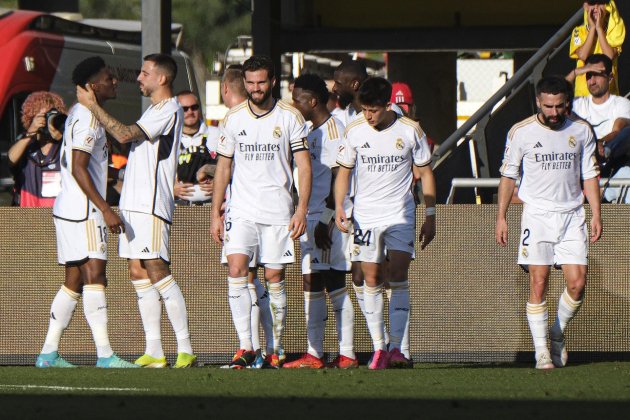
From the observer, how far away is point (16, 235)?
1258 centimetres

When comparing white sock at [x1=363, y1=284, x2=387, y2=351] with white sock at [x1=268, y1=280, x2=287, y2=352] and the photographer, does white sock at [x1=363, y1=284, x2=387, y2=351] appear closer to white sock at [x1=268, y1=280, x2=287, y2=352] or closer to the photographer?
white sock at [x1=268, y1=280, x2=287, y2=352]

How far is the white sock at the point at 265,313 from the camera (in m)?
A: 11.2

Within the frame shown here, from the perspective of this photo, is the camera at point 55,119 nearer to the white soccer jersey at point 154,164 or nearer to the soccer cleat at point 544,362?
the white soccer jersey at point 154,164

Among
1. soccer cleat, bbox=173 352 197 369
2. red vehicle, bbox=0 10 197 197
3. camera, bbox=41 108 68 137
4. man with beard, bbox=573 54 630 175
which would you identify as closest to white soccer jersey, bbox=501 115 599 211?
man with beard, bbox=573 54 630 175

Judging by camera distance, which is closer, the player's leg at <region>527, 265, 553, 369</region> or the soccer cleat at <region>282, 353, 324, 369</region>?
the player's leg at <region>527, 265, 553, 369</region>

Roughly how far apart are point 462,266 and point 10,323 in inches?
150

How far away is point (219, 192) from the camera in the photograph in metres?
10.8

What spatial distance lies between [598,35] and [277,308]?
5254mm

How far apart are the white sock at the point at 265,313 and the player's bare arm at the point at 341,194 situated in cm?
88

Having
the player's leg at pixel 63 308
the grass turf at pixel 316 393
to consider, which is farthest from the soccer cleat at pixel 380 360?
the player's leg at pixel 63 308

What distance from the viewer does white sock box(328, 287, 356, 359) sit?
11.5 meters

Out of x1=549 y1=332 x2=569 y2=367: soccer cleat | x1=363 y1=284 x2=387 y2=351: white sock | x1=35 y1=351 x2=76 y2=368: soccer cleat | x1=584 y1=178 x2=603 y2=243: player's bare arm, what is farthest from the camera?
x1=35 y1=351 x2=76 y2=368: soccer cleat

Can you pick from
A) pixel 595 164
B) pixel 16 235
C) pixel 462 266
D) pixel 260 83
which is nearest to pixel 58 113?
pixel 16 235

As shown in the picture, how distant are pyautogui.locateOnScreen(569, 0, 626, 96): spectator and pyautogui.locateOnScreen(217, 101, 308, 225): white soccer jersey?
4584mm
